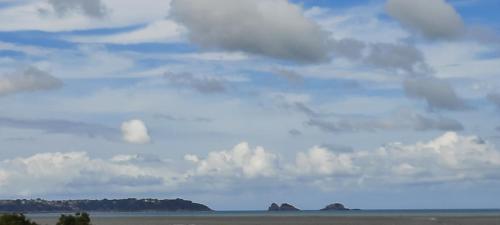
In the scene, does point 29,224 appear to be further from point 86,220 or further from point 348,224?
point 348,224

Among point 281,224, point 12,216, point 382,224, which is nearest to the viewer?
point 12,216

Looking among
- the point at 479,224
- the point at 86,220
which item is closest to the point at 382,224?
the point at 479,224

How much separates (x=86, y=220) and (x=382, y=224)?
10674cm

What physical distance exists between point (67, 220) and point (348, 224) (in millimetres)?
109350

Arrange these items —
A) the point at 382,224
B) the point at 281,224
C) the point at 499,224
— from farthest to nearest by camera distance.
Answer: the point at 281,224 < the point at 382,224 < the point at 499,224

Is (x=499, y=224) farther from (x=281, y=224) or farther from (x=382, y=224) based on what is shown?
(x=281, y=224)

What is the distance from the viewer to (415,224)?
17062cm

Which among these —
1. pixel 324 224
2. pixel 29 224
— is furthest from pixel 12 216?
pixel 324 224

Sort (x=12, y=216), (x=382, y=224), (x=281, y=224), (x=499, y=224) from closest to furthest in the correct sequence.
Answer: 1. (x=12, y=216)
2. (x=499, y=224)
3. (x=382, y=224)
4. (x=281, y=224)

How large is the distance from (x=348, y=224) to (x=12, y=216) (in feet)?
374

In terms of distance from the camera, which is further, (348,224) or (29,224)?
(348,224)

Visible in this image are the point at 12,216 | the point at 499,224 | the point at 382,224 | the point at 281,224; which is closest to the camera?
the point at 12,216

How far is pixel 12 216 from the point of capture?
73.1m

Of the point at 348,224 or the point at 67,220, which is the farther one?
the point at 348,224
